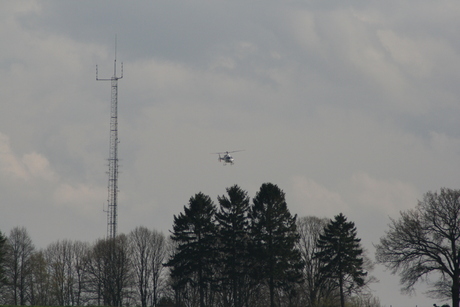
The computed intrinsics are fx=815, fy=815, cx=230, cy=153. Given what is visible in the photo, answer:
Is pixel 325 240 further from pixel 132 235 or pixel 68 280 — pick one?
pixel 68 280

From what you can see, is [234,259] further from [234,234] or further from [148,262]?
[148,262]

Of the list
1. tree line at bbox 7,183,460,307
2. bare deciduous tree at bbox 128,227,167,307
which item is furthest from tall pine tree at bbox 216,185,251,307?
bare deciduous tree at bbox 128,227,167,307

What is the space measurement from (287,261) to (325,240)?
8287 mm

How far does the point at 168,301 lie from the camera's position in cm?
11694

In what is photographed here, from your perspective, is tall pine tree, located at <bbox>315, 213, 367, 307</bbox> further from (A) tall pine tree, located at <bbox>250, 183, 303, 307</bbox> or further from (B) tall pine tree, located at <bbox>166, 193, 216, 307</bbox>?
(B) tall pine tree, located at <bbox>166, 193, 216, 307</bbox>

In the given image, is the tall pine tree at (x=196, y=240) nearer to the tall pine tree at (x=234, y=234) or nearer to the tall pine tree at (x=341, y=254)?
the tall pine tree at (x=234, y=234)

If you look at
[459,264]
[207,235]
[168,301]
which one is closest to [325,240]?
[207,235]

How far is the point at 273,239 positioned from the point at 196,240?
9.05 meters

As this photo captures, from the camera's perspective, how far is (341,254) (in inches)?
3600

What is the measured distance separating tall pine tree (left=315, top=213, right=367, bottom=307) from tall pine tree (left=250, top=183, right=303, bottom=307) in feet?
16.7

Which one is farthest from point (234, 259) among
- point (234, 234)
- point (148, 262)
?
point (148, 262)

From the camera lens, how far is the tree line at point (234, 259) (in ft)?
252

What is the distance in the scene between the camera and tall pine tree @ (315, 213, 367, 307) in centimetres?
9106

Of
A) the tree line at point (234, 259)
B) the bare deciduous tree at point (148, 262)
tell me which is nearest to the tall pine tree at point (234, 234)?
the tree line at point (234, 259)
